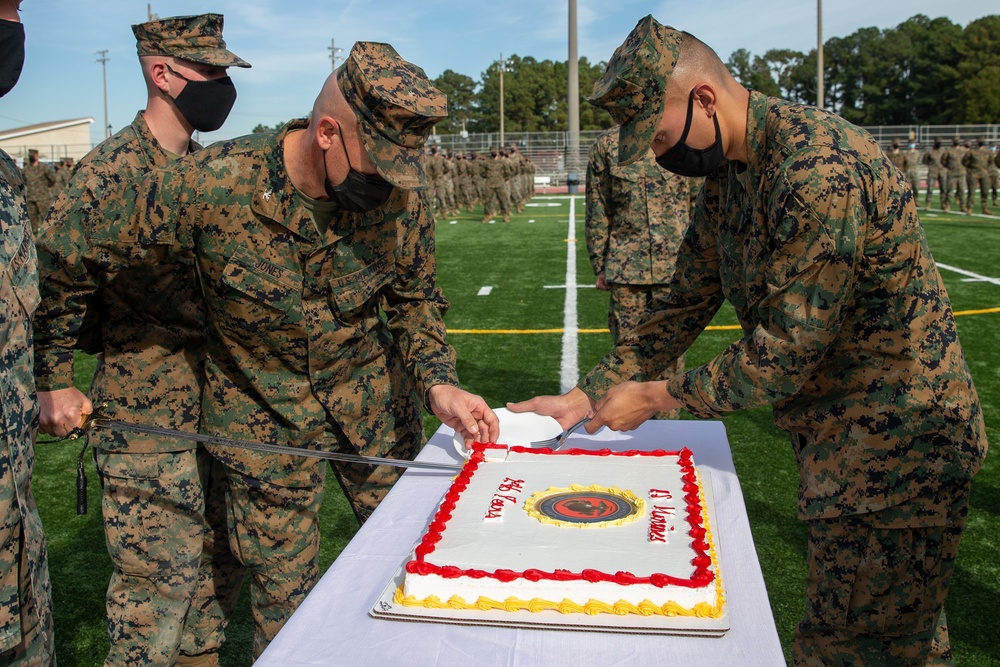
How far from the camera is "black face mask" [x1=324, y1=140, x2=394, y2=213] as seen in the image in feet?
7.75

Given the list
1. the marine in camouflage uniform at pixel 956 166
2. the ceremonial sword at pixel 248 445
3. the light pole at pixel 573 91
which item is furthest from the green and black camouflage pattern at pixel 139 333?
the light pole at pixel 573 91

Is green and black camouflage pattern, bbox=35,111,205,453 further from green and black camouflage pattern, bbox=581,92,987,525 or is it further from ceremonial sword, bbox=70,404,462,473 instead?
green and black camouflage pattern, bbox=581,92,987,525

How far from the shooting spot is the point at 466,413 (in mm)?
2602

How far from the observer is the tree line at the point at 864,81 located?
210 feet

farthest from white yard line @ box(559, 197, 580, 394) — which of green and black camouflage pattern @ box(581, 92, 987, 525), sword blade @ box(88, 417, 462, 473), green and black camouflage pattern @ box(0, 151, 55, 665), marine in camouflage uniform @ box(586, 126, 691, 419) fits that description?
green and black camouflage pattern @ box(0, 151, 55, 665)

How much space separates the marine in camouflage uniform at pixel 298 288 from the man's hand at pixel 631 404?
0.40m

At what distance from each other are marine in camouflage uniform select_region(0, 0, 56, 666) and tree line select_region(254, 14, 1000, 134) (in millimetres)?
50236

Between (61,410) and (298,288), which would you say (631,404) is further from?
(61,410)

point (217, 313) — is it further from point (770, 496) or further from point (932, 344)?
point (770, 496)

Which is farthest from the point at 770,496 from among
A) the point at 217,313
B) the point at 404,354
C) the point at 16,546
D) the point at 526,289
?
the point at 526,289

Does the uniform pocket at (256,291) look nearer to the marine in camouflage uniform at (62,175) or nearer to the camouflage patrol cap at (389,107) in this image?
the camouflage patrol cap at (389,107)

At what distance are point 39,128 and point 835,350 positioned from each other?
8640 cm

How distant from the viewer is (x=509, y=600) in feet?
5.52

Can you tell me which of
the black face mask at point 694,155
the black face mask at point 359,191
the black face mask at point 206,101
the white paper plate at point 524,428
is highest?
the black face mask at point 206,101
